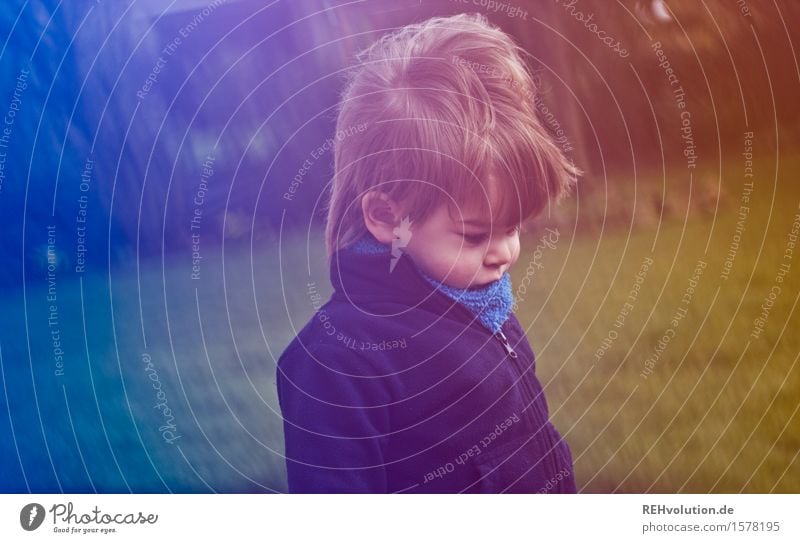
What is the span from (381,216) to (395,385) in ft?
0.78

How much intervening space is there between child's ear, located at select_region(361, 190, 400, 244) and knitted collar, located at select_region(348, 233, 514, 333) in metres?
0.01

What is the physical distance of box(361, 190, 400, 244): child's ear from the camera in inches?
48.7

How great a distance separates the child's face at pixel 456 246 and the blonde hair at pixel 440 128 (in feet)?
0.07

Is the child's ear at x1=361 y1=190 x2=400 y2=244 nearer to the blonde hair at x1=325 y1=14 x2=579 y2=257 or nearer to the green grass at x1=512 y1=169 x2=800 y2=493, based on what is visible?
the blonde hair at x1=325 y1=14 x2=579 y2=257

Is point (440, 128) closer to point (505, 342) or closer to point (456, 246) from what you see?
point (456, 246)

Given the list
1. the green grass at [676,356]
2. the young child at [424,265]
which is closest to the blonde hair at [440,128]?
the young child at [424,265]

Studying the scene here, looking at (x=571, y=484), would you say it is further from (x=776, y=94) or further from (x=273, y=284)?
(x=776, y=94)

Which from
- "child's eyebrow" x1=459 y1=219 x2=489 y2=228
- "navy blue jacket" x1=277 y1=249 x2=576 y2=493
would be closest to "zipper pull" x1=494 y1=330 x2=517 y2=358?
"navy blue jacket" x1=277 y1=249 x2=576 y2=493

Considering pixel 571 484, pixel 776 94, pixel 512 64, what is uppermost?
pixel 512 64

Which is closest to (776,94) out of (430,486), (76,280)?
(430,486)

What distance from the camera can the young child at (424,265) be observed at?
1245mm

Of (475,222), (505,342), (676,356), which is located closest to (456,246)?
(475,222)
